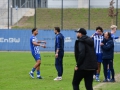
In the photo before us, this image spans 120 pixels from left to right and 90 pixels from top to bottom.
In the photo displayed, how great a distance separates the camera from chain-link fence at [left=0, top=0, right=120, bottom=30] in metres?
50.5

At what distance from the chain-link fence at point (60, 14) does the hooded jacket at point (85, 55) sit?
3465cm

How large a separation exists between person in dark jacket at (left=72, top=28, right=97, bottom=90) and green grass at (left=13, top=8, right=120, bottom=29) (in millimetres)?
36605

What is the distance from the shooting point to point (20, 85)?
54.7 feet

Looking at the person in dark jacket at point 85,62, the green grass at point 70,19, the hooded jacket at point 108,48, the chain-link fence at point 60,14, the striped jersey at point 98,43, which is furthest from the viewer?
the green grass at point 70,19

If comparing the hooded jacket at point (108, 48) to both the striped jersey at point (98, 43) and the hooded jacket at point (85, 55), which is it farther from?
the hooded jacket at point (85, 55)

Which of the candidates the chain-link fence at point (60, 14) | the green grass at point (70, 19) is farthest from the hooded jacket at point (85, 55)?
the green grass at point (70, 19)

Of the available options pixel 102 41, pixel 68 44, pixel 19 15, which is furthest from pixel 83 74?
pixel 19 15

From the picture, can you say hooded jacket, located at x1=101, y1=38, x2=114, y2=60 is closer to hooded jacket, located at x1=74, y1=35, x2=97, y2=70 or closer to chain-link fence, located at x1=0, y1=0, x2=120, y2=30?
hooded jacket, located at x1=74, y1=35, x2=97, y2=70

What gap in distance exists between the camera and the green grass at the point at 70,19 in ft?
167

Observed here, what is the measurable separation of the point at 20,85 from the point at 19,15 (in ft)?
138

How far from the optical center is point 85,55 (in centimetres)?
1277

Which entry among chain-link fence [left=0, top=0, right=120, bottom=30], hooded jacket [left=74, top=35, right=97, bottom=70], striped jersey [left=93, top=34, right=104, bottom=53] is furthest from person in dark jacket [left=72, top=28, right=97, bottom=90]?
chain-link fence [left=0, top=0, right=120, bottom=30]

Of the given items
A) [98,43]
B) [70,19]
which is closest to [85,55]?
[98,43]

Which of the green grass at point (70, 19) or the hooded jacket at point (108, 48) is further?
the green grass at point (70, 19)
